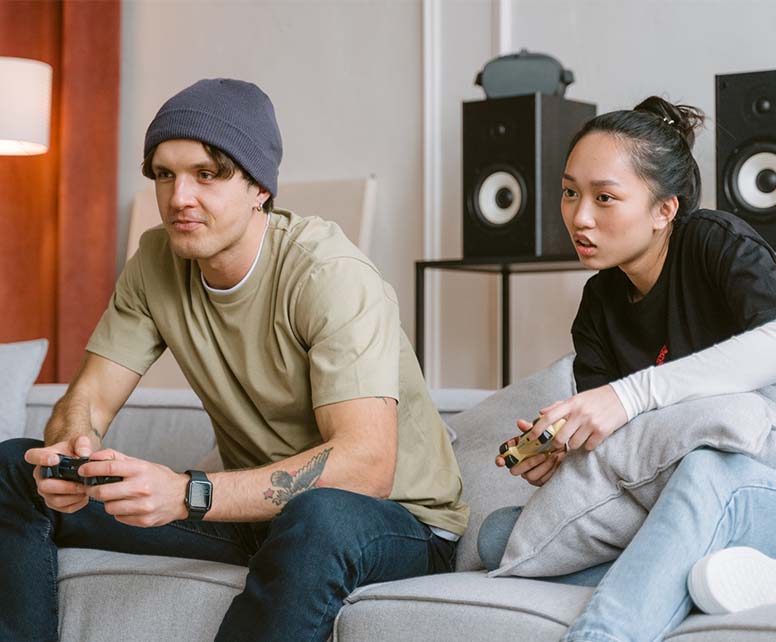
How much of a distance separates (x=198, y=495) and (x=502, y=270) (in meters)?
1.81

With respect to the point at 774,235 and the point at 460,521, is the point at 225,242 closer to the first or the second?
the point at 460,521

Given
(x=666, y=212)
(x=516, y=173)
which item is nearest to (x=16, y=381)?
(x=516, y=173)

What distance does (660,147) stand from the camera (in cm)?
185

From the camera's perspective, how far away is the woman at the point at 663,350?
1400 mm

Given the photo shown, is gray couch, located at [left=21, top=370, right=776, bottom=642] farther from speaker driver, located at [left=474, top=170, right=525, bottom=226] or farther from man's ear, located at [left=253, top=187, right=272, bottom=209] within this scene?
speaker driver, located at [left=474, top=170, right=525, bottom=226]

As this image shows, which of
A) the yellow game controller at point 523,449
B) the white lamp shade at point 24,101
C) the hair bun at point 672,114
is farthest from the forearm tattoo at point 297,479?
the white lamp shade at point 24,101

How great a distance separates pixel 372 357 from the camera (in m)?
1.73

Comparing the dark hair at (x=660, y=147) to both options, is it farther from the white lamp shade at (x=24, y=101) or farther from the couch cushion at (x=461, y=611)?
the white lamp shade at (x=24, y=101)

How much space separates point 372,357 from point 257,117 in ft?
1.43

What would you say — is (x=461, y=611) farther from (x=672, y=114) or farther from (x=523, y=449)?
(x=672, y=114)

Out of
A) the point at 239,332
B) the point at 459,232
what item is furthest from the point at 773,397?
the point at 459,232

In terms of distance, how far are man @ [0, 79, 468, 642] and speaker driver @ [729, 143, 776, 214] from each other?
3.57 feet

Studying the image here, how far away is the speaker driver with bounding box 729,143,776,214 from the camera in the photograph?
2.61 meters

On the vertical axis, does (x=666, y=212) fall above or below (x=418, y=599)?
above
